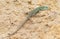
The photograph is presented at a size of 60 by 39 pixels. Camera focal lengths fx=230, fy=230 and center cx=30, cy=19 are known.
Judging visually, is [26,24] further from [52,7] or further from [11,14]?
[52,7]

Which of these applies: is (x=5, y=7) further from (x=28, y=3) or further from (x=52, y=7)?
(x=52, y=7)

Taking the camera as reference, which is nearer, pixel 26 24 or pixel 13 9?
pixel 26 24

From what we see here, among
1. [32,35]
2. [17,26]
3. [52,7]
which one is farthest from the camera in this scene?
[52,7]

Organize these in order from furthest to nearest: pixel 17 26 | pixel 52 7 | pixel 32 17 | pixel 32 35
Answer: pixel 52 7
pixel 32 17
pixel 17 26
pixel 32 35

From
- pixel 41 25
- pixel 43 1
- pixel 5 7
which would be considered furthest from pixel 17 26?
pixel 43 1

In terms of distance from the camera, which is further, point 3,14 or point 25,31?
Result: point 3,14

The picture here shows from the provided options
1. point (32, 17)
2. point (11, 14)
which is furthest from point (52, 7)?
point (11, 14)
